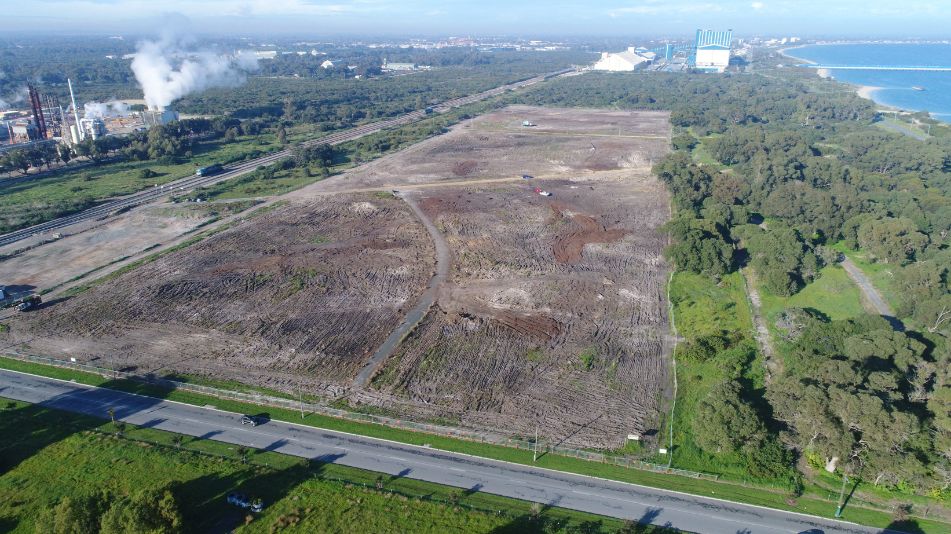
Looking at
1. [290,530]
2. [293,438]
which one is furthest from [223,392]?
[290,530]

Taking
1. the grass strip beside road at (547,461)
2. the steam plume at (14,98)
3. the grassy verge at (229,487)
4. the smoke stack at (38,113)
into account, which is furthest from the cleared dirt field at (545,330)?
the steam plume at (14,98)

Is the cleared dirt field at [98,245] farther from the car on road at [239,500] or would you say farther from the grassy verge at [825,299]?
the grassy verge at [825,299]

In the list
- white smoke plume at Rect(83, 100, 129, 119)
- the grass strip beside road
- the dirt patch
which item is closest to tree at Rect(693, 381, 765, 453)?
the grass strip beside road

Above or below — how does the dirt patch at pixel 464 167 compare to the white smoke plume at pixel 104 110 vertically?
below

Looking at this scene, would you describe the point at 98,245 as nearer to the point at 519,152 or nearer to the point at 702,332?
the point at 702,332

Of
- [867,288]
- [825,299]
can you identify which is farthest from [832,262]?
[825,299]

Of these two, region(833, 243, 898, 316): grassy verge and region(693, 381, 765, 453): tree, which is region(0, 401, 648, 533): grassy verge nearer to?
region(693, 381, 765, 453): tree
